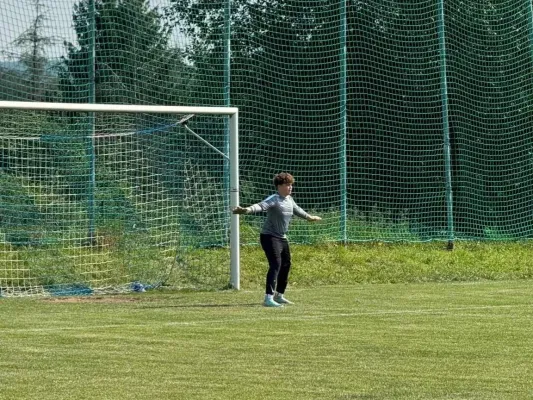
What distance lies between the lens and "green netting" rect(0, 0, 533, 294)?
775 inches

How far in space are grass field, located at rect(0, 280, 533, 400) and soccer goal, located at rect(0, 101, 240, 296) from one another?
1376 millimetres

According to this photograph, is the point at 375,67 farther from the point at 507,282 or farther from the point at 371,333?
the point at 371,333

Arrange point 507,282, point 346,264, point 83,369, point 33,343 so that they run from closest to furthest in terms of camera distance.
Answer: point 83,369 → point 33,343 → point 507,282 → point 346,264

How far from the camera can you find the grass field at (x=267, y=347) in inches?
370

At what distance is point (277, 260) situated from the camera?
16.9m

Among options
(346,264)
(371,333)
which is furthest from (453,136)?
(371,333)

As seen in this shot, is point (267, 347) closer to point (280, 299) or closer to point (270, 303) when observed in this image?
point (270, 303)

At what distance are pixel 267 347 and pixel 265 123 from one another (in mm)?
12199

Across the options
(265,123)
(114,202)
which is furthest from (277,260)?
(265,123)

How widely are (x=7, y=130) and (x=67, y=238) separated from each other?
183 centimetres

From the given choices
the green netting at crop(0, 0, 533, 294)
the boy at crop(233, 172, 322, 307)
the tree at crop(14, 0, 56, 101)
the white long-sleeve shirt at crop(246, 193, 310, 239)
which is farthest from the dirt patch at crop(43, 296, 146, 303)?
the tree at crop(14, 0, 56, 101)

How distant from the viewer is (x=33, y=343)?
1216 centimetres

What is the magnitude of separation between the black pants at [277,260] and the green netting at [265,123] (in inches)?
117

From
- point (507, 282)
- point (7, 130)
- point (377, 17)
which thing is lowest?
point (507, 282)
